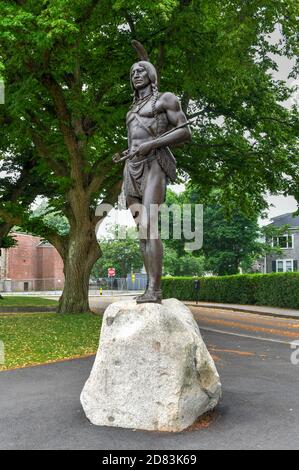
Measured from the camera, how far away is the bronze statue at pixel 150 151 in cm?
573

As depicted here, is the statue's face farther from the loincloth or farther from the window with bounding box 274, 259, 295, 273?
the window with bounding box 274, 259, 295, 273

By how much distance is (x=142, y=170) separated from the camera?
5879mm

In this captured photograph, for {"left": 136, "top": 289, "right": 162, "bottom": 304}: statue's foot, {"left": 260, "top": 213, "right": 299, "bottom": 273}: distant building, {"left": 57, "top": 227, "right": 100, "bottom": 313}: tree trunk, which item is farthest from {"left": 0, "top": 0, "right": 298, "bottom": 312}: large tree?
{"left": 260, "top": 213, "right": 299, "bottom": 273}: distant building

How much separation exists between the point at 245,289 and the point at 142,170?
2498cm

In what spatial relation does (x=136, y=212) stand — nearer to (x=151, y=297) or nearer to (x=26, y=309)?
(x=151, y=297)

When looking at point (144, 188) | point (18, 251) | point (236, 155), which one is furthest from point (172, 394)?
point (18, 251)

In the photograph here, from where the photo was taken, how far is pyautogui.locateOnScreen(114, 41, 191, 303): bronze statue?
573cm

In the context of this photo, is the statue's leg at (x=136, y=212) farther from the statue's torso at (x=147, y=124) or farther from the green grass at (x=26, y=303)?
the green grass at (x=26, y=303)

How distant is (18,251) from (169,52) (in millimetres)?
50854

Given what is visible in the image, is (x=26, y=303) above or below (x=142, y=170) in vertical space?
below

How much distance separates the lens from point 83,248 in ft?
58.7

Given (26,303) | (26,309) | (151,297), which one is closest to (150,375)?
(151,297)

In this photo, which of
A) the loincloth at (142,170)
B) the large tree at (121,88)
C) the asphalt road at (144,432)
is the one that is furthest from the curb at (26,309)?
the loincloth at (142,170)
